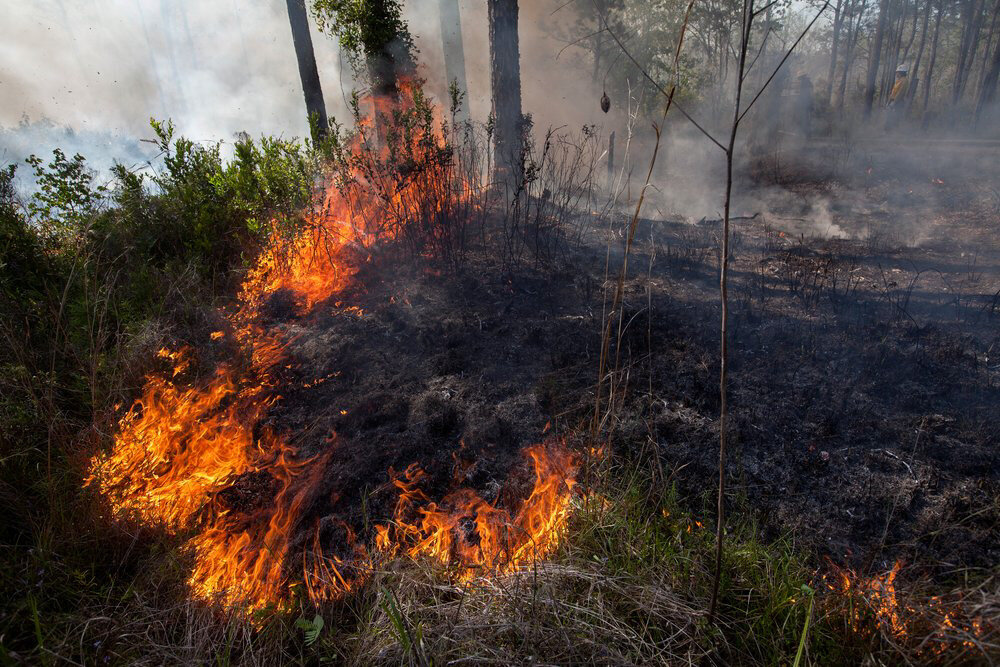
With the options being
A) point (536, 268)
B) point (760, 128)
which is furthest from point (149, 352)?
point (760, 128)

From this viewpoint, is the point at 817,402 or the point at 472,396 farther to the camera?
the point at 472,396

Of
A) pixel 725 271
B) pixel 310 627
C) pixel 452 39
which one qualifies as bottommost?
pixel 310 627

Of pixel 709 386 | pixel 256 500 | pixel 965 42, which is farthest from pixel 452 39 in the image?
pixel 965 42

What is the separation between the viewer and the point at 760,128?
1512 cm

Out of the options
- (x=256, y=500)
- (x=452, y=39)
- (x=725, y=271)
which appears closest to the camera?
(x=725, y=271)

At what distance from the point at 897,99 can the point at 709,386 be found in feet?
61.8

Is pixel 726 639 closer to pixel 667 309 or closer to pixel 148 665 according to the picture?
pixel 148 665

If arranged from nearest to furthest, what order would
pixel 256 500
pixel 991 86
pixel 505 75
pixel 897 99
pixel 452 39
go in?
pixel 256 500 → pixel 505 75 → pixel 991 86 → pixel 897 99 → pixel 452 39

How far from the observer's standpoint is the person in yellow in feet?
44.9

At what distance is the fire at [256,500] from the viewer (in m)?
2.34

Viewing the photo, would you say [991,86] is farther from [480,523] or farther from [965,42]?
[480,523]

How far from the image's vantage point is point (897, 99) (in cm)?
1589

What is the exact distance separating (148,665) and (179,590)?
38cm

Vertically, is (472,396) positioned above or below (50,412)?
below
